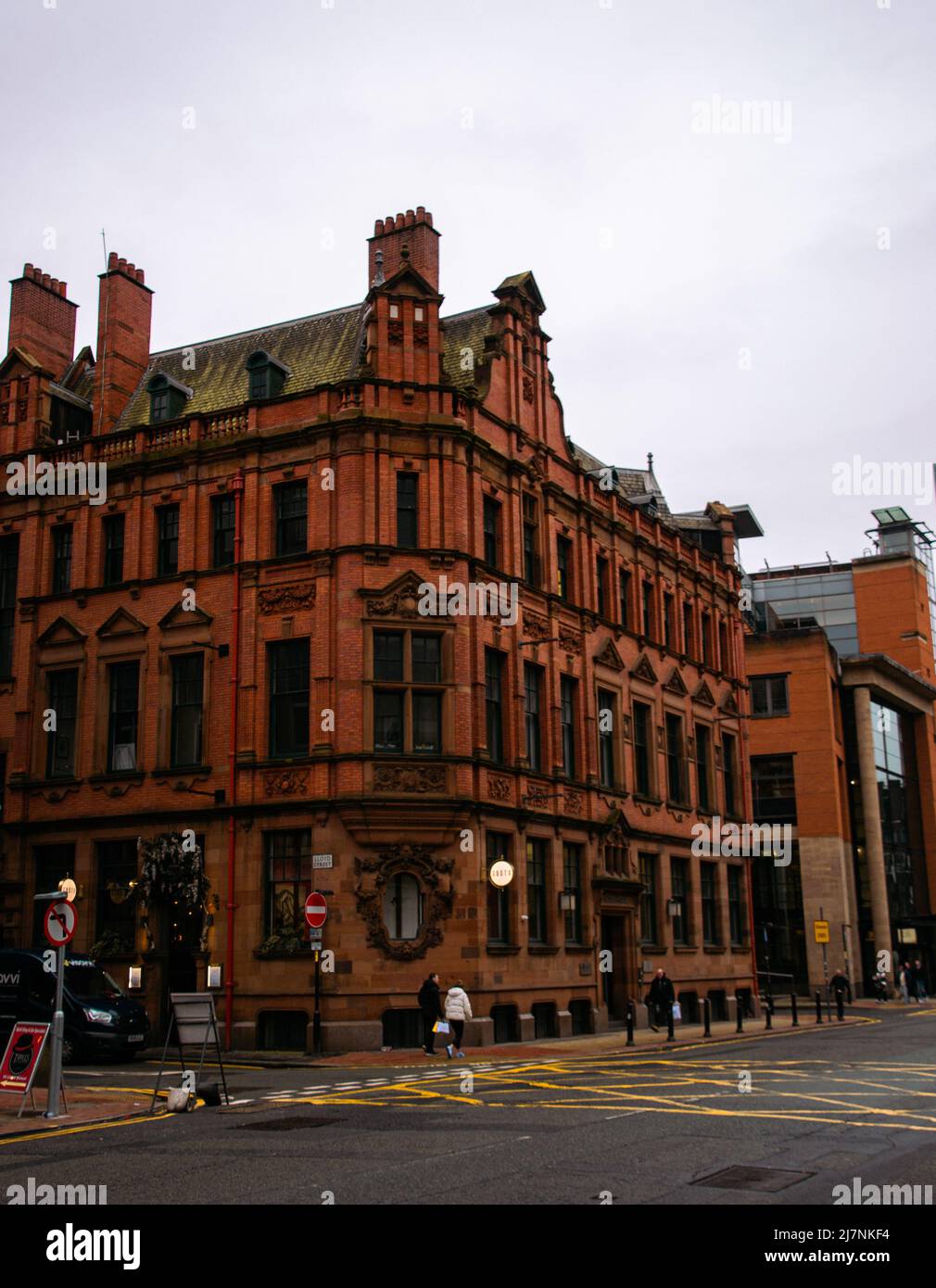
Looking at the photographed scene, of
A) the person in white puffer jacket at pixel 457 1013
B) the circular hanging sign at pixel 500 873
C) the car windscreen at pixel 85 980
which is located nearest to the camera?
the car windscreen at pixel 85 980

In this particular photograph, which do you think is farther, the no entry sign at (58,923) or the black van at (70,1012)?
the black van at (70,1012)

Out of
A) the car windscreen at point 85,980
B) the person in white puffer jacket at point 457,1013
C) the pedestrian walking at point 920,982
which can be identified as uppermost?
the car windscreen at point 85,980

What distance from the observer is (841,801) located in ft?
229

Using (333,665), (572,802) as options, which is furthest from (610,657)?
(333,665)

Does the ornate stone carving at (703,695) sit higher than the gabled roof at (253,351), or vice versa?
the gabled roof at (253,351)

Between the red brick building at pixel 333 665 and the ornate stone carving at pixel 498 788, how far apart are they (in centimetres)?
13

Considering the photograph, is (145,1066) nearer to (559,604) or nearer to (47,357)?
(559,604)

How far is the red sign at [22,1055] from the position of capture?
59.1 feet

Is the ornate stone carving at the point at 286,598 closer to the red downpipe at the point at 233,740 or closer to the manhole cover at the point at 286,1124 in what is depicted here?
the red downpipe at the point at 233,740

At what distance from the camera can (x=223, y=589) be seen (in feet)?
112

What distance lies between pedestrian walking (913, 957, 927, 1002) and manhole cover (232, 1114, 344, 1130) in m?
54.5

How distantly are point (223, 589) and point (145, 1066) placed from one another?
1220cm

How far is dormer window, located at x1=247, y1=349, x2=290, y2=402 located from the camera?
36500 millimetres

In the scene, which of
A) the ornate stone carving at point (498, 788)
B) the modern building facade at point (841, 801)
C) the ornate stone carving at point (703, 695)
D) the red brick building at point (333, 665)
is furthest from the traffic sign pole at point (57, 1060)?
the modern building facade at point (841, 801)
